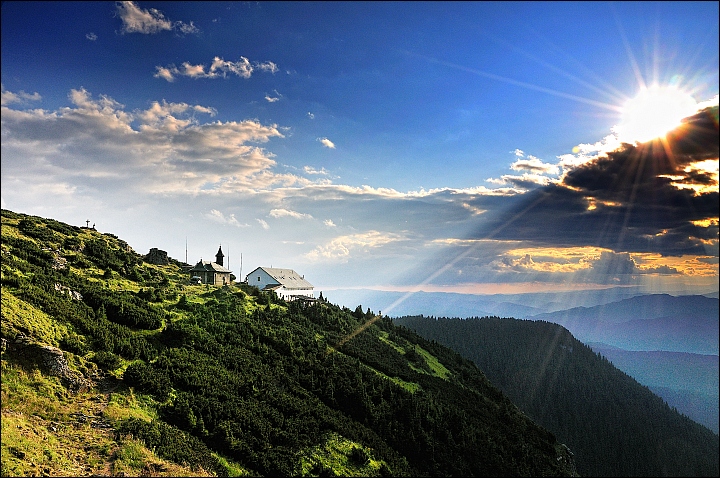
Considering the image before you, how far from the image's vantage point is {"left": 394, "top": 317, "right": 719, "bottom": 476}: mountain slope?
110375mm

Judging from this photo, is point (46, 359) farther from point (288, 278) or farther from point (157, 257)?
point (288, 278)

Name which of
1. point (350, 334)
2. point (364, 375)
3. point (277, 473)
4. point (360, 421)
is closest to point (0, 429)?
point (277, 473)

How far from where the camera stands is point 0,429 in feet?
60.5

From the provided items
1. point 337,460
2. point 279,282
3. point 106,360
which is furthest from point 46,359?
point 279,282

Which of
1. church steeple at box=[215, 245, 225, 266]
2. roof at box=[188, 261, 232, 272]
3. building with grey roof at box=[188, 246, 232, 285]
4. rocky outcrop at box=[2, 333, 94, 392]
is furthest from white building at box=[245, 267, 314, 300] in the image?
rocky outcrop at box=[2, 333, 94, 392]

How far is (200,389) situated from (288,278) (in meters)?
54.8

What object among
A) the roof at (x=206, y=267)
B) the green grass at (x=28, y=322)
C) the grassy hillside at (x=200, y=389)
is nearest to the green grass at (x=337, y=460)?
the grassy hillside at (x=200, y=389)

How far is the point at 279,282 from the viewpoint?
79.5 m

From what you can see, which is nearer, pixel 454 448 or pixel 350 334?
pixel 454 448

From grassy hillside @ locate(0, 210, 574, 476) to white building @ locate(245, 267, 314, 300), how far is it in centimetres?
1660

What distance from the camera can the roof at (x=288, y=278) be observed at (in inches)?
Answer: 3194

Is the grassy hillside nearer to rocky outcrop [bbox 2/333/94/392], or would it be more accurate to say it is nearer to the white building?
rocky outcrop [bbox 2/333/94/392]

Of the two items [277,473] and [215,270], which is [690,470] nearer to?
[277,473]

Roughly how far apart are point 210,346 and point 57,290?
43.9ft
